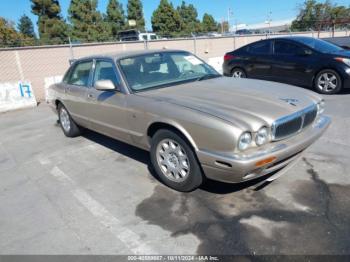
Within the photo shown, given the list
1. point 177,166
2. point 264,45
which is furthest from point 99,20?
point 177,166

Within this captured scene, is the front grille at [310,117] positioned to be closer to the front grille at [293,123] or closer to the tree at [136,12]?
the front grille at [293,123]

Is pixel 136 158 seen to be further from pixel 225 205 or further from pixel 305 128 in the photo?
pixel 305 128

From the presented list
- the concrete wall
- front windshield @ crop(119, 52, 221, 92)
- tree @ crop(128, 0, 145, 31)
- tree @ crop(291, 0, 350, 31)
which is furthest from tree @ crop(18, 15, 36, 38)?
front windshield @ crop(119, 52, 221, 92)

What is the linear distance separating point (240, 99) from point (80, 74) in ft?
10.4

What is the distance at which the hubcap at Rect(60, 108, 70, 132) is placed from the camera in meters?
6.02

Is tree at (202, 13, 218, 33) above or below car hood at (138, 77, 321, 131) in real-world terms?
above

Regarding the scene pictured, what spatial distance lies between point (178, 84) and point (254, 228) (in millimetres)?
2151

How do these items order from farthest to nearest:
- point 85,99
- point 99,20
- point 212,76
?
1. point 99,20
2. point 85,99
3. point 212,76

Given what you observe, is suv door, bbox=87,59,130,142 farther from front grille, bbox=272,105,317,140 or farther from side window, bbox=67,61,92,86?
front grille, bbox=272,105,317,140

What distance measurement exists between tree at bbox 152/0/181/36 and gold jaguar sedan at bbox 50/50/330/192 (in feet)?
119

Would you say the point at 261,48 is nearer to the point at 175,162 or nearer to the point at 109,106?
the point at 109,106

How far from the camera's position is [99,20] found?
31.9 metres

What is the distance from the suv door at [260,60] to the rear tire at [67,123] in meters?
5.37

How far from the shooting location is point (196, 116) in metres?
3.10
